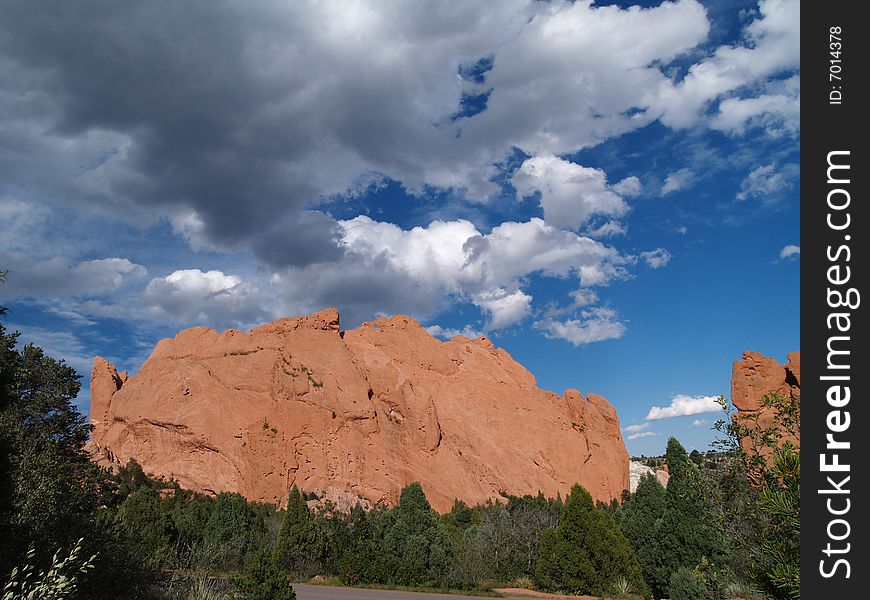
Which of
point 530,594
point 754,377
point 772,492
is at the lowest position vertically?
point 530,594

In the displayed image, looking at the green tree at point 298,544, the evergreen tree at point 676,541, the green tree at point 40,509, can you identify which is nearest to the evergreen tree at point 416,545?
the green tree at point 298,544

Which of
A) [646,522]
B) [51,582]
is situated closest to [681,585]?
[646,522]

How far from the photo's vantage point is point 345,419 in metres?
70.5

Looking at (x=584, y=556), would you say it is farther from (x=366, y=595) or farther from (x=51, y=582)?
(x=51, y=582)

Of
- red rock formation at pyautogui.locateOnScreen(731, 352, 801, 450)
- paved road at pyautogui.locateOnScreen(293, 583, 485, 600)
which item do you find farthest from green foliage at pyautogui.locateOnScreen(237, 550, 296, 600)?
red rock formation at pyautogui.locateOnScreen(731, 352, 801, 450)

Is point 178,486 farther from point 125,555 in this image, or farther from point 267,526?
point 125,555

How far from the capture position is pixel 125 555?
1227 cm

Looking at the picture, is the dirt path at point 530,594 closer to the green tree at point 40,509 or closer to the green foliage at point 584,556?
the green foliage at point 584,556

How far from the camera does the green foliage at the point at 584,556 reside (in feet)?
79.5

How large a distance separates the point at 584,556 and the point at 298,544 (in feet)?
59.3

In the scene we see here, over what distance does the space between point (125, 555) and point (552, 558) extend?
1857 cm

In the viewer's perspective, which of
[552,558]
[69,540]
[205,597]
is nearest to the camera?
[69,540]

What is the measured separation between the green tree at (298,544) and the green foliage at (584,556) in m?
14.6

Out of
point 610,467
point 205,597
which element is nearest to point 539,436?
point 610,467
